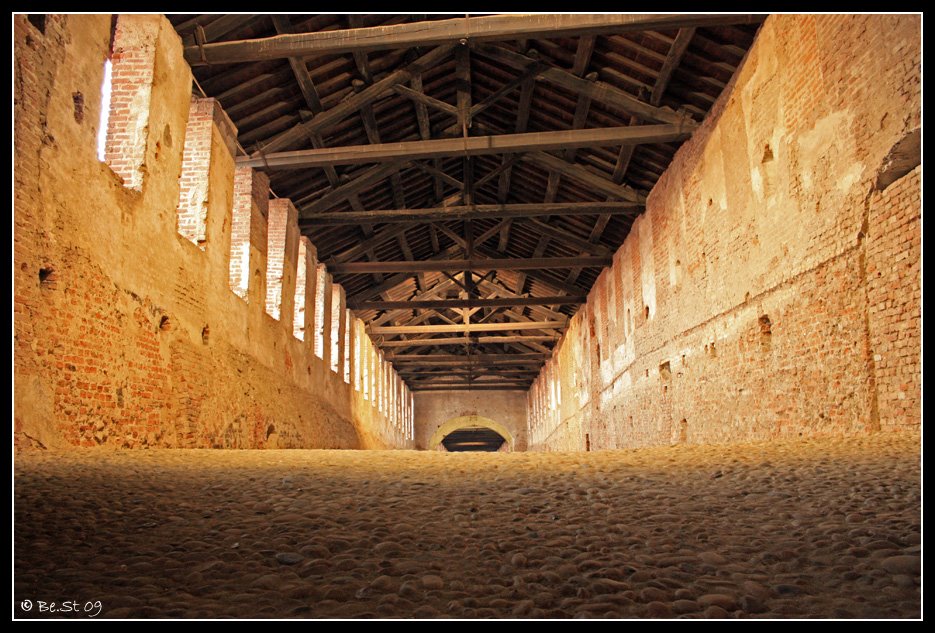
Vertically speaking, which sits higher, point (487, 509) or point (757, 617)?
point (487, 509)

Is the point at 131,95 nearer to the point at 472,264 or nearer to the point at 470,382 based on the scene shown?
the point at 472,264

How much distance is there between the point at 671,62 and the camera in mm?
10367

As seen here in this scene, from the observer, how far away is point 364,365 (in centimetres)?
2427

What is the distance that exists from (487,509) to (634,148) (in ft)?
34.8

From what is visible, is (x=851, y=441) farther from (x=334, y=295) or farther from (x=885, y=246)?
(x=334, y=295)

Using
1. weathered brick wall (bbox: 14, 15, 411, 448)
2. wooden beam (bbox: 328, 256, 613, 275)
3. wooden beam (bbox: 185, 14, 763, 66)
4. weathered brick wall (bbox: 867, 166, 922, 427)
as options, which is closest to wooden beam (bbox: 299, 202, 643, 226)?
weathered brick wall (bbox: 14, 15, 411, 448)

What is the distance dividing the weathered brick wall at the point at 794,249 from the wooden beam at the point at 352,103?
4.83 m

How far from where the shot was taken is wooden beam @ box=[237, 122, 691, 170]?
11.9m

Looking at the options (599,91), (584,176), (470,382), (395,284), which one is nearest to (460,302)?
(395,284)

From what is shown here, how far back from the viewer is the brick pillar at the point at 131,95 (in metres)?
8.37

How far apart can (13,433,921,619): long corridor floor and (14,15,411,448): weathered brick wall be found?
1211mm

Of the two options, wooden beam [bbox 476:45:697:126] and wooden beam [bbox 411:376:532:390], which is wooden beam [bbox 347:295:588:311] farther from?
wooden beam [bbox 411:376:532:390]

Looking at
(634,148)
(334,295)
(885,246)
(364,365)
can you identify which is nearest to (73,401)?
(885,246)

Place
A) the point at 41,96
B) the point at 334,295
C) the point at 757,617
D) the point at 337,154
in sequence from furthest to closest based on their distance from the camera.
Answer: the point at 334,295, the point at 337,154, the point at 41,96, the point at 757,617
